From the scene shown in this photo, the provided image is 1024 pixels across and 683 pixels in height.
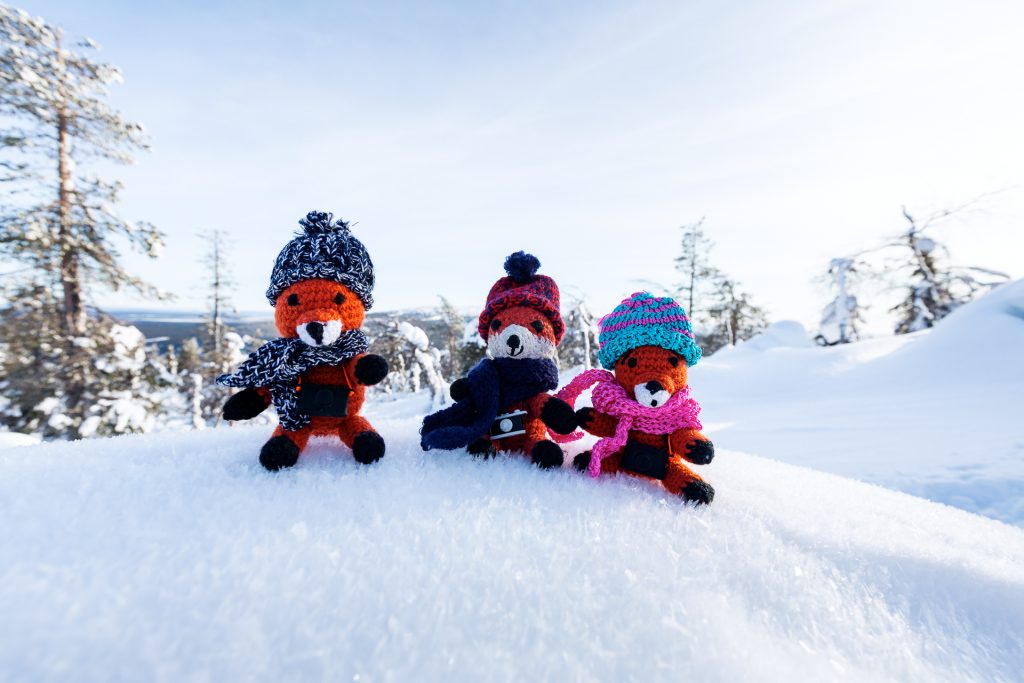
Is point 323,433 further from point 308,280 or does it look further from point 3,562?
point 3,562

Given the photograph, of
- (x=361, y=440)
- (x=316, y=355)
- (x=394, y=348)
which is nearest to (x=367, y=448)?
(x=361, y=440)

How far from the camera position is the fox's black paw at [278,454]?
1316mm

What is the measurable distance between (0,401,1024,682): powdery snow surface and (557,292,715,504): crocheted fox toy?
100 mm

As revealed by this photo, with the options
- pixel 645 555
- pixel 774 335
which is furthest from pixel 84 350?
pixel 774 335

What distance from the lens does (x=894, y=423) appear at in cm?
431

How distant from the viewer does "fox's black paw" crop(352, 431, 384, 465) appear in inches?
55.4

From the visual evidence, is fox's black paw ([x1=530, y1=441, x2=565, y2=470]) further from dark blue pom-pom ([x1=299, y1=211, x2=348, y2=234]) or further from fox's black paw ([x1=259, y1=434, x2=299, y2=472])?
dark blue pom-pom ([x1=299, y1=211, x2=348, y2=234])

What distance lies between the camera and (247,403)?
157 cm

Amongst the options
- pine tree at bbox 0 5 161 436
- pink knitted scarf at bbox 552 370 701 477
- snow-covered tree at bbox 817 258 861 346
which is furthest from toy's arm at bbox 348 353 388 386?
snow-covered tree at bbox 817 258 861 346

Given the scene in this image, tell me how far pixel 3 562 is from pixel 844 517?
2088 millimetres

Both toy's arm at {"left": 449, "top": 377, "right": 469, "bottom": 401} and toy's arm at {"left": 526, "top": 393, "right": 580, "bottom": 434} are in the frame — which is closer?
toy's arm at {"left": 526, "top": 393, "right": 580, "bottom": 434}

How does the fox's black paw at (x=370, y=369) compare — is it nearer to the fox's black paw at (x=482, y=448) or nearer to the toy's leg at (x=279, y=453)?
the toy's leg at (x=279, y=453)

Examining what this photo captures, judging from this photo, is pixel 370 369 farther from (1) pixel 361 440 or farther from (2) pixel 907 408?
(2) pixel 907 408

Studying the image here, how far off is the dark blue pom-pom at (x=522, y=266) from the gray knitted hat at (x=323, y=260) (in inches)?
22.7
